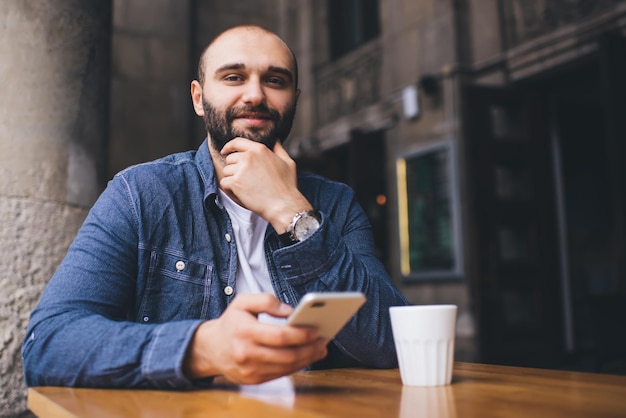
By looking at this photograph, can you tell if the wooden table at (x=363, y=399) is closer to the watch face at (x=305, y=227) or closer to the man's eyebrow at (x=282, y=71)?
the watch face at (x=305, y=227)

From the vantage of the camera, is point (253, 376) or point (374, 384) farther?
point (374, 384)

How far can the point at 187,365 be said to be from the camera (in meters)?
1.02

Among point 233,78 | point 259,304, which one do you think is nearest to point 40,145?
point 233,78

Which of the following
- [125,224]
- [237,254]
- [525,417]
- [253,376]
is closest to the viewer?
[525,417]

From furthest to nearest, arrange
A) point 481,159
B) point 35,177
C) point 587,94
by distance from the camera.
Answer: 1. point 587,94
2. point 481,159
3. point 35,177

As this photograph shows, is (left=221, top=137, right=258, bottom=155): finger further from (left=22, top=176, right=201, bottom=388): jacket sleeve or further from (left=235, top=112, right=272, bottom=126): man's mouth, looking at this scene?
(left=22, top=176, right=201, bottom=388): jacket sleeve

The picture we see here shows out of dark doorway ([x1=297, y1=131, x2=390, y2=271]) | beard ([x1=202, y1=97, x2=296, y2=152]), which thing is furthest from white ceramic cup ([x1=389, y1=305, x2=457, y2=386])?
dark doorway ([x1=297, y1=131, x2=390, y2=271])

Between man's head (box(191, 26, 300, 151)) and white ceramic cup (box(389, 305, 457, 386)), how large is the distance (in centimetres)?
76

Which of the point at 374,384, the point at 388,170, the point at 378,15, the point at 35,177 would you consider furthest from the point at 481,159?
the point at 374,384

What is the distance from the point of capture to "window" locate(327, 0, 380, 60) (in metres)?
8.27

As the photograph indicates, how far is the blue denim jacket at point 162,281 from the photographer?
106 cm

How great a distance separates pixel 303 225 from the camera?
1.30 meters

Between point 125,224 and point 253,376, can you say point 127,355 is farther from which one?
point 125,224

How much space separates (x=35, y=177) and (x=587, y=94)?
21.1 feet
